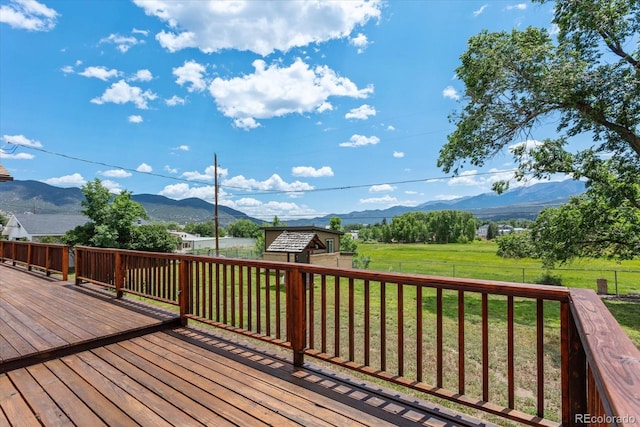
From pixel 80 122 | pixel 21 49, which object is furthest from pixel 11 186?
pixel 21 49

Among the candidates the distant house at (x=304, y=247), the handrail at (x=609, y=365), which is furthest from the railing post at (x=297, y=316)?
the distant house at (x=304, y=247)

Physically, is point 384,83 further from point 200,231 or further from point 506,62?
point 200,231

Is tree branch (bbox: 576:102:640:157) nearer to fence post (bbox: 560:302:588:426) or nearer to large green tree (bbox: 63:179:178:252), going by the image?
fence post (bbox: 560:302:588:426)

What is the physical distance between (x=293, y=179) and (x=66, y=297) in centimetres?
3658

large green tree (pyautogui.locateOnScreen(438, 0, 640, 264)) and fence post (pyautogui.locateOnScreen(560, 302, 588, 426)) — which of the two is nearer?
fence post (pyautogui.locateOnScreen(560, 302, 588, 426))

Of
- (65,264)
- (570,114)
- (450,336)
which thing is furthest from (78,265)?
(570,114)

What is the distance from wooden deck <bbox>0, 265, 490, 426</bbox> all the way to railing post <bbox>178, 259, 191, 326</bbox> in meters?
0.17

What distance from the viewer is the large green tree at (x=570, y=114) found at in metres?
7.13

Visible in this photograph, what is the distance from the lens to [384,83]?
1534cm

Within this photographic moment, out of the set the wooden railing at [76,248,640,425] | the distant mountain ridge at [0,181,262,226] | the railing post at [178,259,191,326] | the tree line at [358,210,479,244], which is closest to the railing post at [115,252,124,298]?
the wooden railing at [76,248,640,425]

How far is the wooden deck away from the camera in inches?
74.1

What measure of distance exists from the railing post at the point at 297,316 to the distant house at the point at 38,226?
1104 inches

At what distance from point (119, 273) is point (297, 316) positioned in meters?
3.67

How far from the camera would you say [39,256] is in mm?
7422
